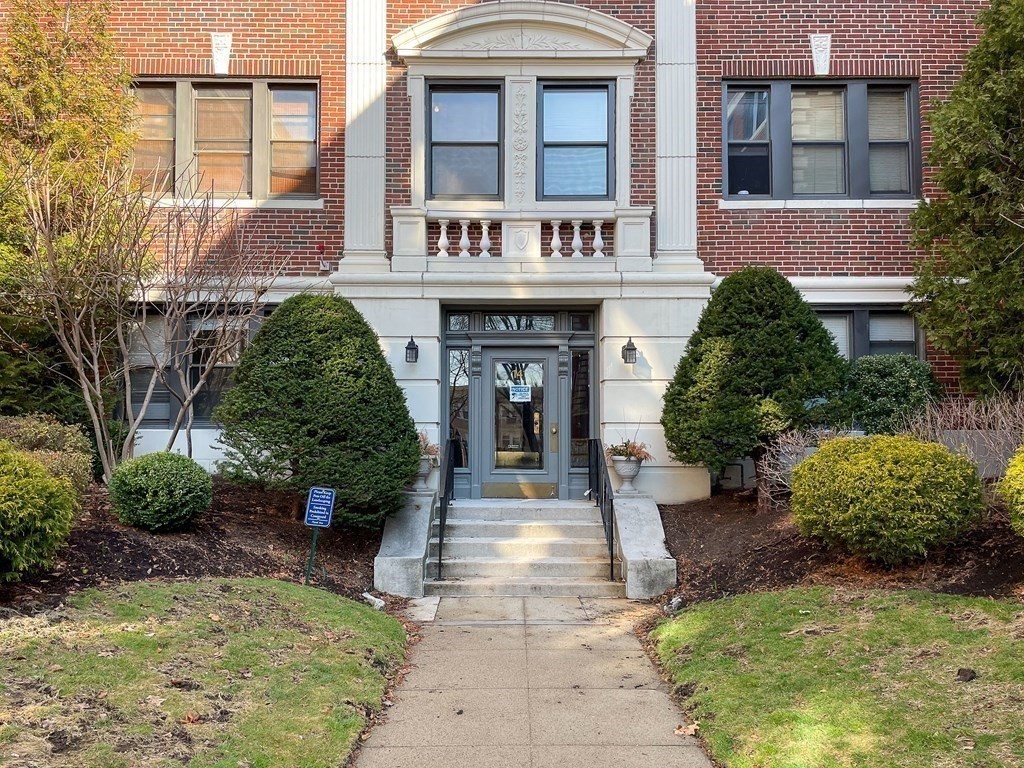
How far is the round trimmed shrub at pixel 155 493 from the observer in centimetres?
841

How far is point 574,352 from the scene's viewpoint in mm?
11977

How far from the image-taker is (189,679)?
541 centimetres

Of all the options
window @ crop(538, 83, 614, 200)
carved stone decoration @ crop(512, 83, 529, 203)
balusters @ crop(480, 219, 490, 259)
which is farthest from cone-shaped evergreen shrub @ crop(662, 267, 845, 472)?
carved stone decoration @ crop(512, 83, 529, 203)

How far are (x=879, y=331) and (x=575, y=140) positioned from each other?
16.1ft

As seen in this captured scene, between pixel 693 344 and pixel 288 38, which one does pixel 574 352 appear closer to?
pixel 693 344

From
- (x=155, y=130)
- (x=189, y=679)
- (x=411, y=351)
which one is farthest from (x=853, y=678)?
(x=155, y=130)

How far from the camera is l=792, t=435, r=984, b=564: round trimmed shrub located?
7383 mm

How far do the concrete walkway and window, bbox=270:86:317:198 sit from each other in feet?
20.7

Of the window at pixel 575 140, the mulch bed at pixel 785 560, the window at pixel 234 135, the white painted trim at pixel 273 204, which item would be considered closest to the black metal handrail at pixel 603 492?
the mulch bed at pixel 785 560

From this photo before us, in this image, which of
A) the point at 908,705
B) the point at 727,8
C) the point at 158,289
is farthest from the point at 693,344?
the point at 158,289

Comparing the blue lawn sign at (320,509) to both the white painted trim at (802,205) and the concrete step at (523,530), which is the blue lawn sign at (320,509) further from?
the white painted trim at (802,205)

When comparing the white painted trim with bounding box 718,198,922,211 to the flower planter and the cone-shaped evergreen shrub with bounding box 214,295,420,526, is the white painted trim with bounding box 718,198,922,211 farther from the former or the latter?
the cone-shaped evergreen shrub with bounding box 214,295,420,526

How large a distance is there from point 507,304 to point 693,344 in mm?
2618

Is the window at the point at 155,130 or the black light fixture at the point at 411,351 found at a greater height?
the window at the point at 155,130
